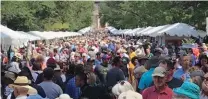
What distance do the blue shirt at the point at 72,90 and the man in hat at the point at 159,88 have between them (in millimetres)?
2566

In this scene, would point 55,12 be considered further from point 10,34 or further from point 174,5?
point 10,34

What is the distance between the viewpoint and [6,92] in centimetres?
827

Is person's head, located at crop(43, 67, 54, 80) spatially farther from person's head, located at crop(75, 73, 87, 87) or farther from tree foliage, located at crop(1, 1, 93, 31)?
tree foliage, located at crop(1, 1, 93, 31)

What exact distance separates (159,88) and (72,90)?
286 centimetres

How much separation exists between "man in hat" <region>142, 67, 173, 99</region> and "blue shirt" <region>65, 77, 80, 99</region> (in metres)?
2.57

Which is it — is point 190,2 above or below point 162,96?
above

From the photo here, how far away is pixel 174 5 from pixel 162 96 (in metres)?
24.7

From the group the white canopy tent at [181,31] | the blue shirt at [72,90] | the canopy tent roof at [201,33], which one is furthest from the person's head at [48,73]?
the white canopy tent at [181,31]

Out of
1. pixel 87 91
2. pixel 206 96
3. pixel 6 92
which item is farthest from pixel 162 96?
A: pixel 6 92

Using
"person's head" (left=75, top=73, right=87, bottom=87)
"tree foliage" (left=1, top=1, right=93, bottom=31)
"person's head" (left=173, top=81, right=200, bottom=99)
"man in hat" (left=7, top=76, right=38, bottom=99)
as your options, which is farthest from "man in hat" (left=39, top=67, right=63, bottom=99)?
"tree foliage" (left=1, top=1, right=93, bottom=31)

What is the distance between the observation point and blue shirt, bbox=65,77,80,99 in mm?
8750

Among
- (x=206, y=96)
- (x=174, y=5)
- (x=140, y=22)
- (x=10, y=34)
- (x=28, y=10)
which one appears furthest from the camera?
(x=140, y=22)

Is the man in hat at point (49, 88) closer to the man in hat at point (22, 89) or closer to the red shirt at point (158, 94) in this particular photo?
the man in hat at point (22, 89)

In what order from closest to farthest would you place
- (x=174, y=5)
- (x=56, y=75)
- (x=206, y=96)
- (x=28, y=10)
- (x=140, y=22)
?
(x=206, y=96) < (x=56, y=75) < (x=174, y=5) < (x=28, y=10) < (x=140, y=22)
